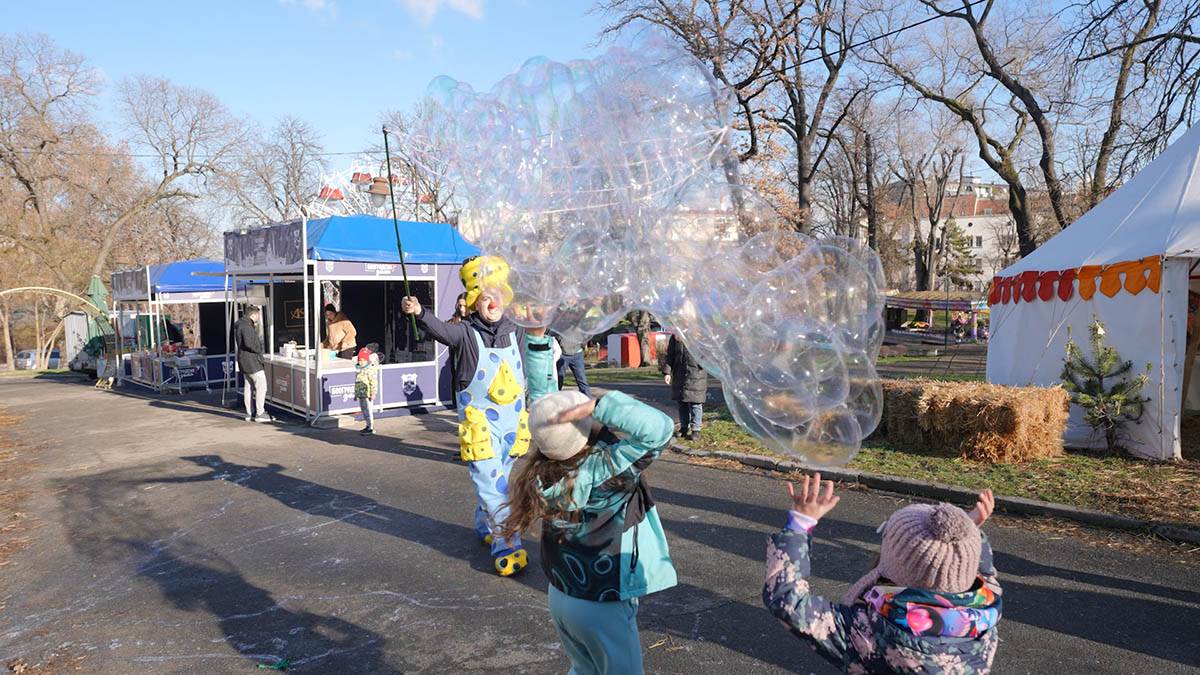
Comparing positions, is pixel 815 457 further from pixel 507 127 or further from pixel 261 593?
pixel 261 593

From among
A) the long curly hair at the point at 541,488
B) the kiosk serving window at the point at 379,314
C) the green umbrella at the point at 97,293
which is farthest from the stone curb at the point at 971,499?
the green umbrella at the point at 97,293

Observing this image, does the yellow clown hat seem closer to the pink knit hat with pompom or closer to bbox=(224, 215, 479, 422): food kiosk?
the pink knit hat with pompom

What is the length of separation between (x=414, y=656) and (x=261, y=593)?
1632mm

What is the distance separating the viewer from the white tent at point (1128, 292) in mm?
7754

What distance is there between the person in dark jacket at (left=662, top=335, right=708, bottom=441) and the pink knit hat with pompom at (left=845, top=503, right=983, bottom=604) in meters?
7.04

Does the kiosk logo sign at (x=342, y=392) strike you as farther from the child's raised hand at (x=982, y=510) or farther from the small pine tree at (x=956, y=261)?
the small pine tree at (x=956, y=261)

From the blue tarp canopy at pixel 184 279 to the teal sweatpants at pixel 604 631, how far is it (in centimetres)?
1879

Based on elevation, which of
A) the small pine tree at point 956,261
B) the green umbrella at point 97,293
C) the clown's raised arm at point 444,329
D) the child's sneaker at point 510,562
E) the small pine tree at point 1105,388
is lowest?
the child's sneaker at point 510,562

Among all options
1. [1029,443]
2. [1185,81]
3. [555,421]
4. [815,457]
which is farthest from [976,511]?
[1185,81]

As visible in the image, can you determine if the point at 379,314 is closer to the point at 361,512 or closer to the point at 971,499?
the point at 361,512

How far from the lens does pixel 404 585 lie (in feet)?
16.4

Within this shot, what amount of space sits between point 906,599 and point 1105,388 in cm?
806

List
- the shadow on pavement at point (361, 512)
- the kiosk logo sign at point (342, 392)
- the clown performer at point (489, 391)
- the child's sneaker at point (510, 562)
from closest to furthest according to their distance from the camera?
the clown performer at point (489, 391) < the child's sneaker at point (510, 562) < the shadow on pavement at point (361, 512) < the kiosk logo sign at point (342, 392)

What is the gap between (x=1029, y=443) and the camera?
25.5 feet
